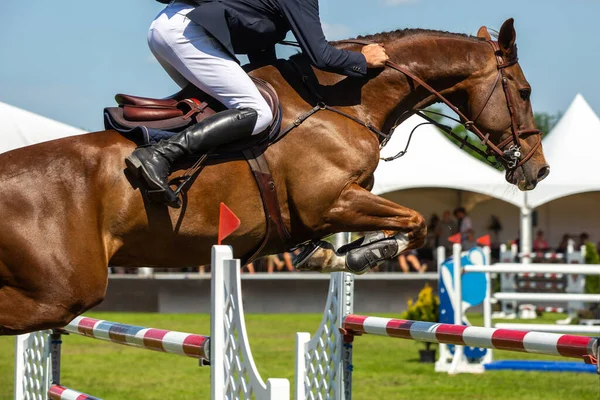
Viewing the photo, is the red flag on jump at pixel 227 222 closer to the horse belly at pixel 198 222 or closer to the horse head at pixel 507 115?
the horse belly at pixel 198 222

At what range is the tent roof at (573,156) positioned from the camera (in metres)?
20.8

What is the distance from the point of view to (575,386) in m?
9.12

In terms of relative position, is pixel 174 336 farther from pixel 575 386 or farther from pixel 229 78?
pixel 575 386

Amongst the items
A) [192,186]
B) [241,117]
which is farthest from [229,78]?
[192,186]

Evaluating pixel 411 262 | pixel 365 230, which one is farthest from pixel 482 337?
pixel 411 262

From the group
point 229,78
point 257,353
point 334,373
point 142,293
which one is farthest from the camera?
point 142,293

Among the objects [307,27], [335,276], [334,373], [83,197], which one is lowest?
[334,373]

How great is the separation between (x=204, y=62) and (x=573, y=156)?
18.4 m

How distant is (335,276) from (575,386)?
475 cm

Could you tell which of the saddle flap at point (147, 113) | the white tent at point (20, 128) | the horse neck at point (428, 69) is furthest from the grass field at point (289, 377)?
the saddle flap at point (147, 113)

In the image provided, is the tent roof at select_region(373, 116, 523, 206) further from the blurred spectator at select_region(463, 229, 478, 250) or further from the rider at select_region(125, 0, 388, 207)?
the rider at select_region(125, 0, 388, 207)

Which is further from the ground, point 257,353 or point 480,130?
point 480,130

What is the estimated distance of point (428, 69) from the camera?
16.9ft

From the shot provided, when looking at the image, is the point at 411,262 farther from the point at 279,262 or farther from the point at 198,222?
the point at 198,222
